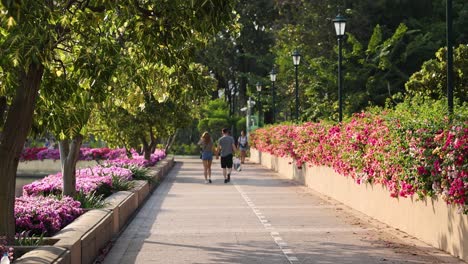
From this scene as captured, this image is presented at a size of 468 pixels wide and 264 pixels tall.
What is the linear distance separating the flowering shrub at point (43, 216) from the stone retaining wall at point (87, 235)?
0.65 feet

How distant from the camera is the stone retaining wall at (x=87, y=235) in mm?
8508

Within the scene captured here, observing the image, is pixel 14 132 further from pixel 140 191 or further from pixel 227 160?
pixel 227 160

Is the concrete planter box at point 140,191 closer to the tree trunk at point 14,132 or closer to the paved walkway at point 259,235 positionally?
the paved walkway at point 259,235

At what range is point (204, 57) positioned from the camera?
6131 cm

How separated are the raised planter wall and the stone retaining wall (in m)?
4.66

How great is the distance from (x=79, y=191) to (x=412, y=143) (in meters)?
7.22

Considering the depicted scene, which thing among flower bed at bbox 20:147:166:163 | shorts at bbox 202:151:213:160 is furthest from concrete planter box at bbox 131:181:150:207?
flower bed at bbox 20:147:166:163

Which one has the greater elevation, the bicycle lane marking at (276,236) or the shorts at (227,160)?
the shorts at (227,160)

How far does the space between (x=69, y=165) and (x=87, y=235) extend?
22.1 feet

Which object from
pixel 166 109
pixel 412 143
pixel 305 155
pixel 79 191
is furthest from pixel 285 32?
pixel 412 143

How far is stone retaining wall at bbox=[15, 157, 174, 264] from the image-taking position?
851 centimetres

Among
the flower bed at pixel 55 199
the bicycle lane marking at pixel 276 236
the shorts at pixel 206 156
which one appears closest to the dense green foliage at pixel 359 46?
the shorts at pixel 206 156

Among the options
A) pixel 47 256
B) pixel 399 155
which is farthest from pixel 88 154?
pixel 47 256

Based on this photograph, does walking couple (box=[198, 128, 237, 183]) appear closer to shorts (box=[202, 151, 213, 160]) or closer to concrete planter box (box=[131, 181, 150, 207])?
shorts (box=[202, 151, 213, 160])
